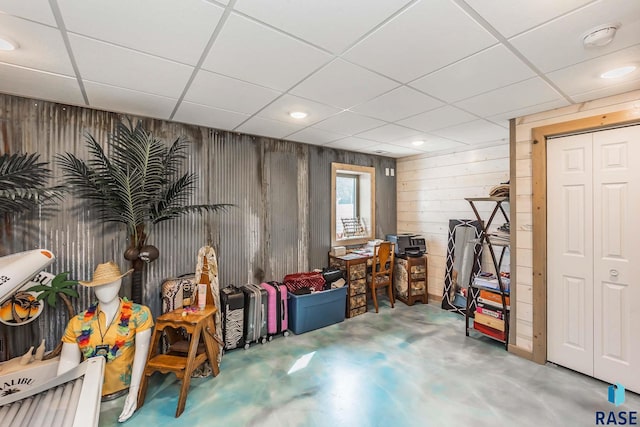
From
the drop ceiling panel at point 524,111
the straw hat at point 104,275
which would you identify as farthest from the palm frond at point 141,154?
the drop ceiling panel at point 524,111

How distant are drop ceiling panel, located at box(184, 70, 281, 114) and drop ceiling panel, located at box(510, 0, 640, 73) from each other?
172 cm

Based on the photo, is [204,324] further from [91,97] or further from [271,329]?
[91,97]

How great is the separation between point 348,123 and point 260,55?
1543 millimetres

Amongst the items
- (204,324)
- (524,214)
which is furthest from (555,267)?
(204,324)

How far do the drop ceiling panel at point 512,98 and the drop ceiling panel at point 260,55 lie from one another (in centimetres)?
150

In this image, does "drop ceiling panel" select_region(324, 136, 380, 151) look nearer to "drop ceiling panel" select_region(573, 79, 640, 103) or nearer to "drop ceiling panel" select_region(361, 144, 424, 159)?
"drop ceiling panel" select_region(361, 144, 424, 159)

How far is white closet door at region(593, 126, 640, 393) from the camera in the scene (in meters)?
2.28

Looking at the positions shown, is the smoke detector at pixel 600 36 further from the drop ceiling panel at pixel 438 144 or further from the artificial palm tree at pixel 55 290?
the artificial palm tree at pixel 55 290

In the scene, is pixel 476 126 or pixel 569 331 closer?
pixel 569 331

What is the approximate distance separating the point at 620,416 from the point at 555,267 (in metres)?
1.17

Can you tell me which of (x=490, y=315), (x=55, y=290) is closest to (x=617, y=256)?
(x=490, y=315)

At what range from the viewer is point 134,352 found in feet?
7.52

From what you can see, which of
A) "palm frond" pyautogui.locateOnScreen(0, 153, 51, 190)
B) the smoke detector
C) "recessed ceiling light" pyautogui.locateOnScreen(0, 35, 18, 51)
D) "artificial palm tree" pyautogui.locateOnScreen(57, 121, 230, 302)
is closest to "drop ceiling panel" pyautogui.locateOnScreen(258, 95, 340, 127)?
"artificial palm tree" pyautogui.locateOnScreen(57, 121, 230, 302)

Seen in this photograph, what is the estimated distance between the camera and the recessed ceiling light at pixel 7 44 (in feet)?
5.04
